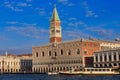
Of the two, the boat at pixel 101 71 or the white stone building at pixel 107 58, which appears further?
the white stone building at pixel 107 58

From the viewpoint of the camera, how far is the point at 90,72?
280ft

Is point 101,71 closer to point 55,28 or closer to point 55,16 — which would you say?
point 55,28

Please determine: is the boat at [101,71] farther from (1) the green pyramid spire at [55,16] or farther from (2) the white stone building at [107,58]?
(1) the green pyramid spire at [55,16]

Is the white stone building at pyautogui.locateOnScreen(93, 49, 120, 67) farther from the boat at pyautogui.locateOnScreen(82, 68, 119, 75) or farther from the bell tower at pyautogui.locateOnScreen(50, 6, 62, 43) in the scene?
the bell tower at pyautogui.locateOnScreen(50, 6, 62, 43)

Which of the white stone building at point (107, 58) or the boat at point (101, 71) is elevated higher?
the white stone building at point (107, 58)

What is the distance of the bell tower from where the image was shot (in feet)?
455

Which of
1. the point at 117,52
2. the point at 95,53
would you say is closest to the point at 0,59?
the point at 95,53

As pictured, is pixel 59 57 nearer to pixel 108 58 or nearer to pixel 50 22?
pixel 50 22

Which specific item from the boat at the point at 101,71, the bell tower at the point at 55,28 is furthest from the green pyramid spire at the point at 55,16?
the boat at the point at 101,71

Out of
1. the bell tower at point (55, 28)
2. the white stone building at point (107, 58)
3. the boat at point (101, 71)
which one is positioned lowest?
the boat at point (101, 71)

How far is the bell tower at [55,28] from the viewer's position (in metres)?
139

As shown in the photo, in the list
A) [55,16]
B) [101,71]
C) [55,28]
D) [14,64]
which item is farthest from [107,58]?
[14,64]

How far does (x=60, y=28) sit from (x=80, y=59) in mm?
28177

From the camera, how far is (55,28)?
5468 inches
